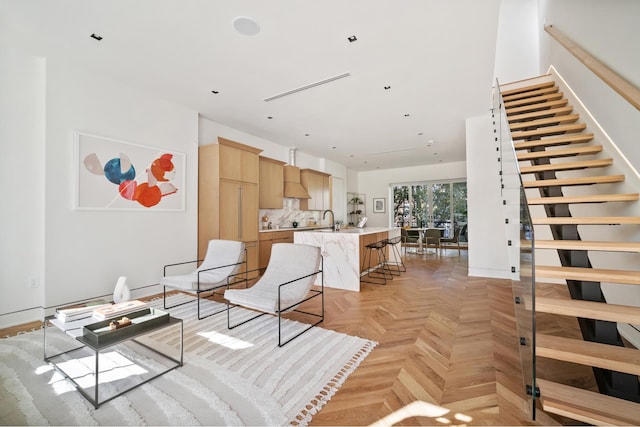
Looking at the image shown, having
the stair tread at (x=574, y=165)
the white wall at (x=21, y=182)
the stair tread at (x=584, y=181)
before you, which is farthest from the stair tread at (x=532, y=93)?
the white wall at (x=21, y=182)

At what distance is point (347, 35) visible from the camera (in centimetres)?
268

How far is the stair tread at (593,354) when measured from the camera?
142 centimetres

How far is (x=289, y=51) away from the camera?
2.93m

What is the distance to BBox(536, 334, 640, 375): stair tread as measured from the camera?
1422mm

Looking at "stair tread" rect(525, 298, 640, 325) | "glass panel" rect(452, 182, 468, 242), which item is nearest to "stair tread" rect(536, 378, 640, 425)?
"stair tread" rect(525, 298, 640, 325)

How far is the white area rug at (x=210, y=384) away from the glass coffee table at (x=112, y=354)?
0.13ft

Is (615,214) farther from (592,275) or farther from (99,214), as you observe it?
(99,214)

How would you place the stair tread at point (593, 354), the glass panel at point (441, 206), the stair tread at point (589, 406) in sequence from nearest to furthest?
1. the stair tread at point (589, 406)
2. the stair tread at point (593, 354)
3. the glass panel at point (441, 206)

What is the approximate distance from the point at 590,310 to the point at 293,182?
19.3ft

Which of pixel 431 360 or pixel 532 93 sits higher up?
pixel 532 93

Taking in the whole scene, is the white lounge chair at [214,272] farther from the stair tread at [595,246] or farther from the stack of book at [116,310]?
the stair tread at [595,246]

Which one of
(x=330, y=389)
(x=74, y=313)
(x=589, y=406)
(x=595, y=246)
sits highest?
(x=595, y=246)

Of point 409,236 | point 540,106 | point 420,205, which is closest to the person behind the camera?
point 540,106

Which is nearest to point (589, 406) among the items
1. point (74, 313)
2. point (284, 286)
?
point (284, 286)
